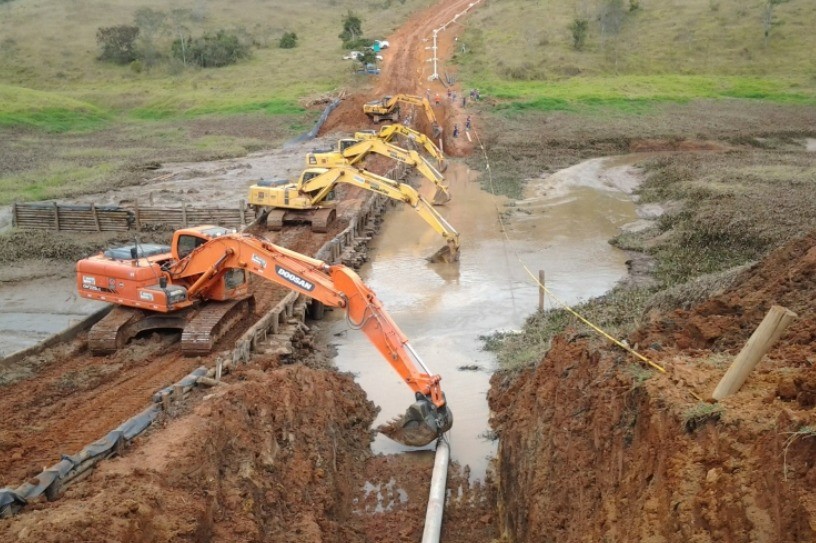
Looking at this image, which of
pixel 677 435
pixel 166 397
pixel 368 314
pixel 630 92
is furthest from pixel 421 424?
pixel 630 92

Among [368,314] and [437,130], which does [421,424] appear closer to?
[368,314]

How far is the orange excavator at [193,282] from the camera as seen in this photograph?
13754mm

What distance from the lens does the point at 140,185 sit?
35.1 m

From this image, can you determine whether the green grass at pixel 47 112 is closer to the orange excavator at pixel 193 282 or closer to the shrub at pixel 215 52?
the shrub at pixel 215 52

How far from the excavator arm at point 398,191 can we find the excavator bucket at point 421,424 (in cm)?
1102

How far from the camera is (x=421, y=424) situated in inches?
515

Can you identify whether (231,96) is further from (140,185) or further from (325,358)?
(325,358)

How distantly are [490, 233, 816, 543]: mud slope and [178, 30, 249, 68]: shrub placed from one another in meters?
63.3

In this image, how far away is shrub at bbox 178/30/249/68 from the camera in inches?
2744

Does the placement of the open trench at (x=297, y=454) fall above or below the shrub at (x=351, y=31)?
below

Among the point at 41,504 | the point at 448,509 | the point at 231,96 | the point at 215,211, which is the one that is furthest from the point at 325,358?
the point at 231,96

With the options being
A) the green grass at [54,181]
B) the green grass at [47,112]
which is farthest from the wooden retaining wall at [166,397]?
the green grass at [47,112]

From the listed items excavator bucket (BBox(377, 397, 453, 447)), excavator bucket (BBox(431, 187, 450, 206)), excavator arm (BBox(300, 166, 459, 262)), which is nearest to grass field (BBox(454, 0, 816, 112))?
excavator bucket (BBox(431, 187, 450, 206))

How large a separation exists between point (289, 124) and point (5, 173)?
757 inches
